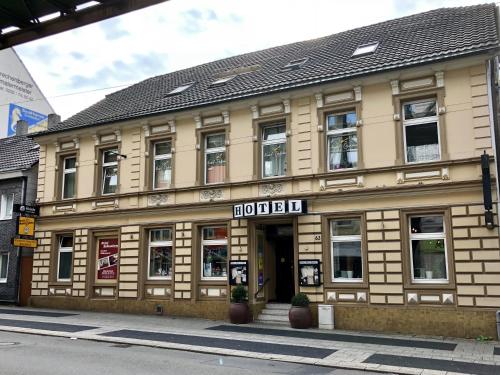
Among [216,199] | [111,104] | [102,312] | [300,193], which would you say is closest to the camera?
[300,193]

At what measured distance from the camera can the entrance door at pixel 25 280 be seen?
839 inches

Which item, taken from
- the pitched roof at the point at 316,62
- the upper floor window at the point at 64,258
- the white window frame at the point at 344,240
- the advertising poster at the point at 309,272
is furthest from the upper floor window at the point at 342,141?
the upper floor window at the point at 64,258

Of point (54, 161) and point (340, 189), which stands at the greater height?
point (54, 161)

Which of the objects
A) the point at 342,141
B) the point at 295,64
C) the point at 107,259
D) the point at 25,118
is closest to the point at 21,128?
the point at 25,118

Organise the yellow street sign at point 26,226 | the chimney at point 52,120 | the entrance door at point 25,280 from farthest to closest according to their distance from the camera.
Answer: the chimney at point 52,120 → the entrance door at point 25,280 → the yellow street sign at point 26,226

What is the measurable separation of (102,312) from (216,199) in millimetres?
6272

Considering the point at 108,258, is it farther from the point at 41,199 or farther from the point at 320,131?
the point at 320,131

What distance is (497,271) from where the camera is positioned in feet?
41.8

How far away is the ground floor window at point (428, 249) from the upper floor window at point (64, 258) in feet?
44.6

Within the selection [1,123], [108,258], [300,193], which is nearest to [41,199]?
[108,258]

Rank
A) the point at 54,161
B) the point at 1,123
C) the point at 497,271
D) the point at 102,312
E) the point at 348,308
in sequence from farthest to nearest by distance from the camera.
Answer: the point at 1,123, the point at 54,161, the point at 102,312, the point at 348,308, the point at 497,271

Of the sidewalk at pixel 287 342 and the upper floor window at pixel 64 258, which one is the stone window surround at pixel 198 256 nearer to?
the sidewalk at pixel 287 342

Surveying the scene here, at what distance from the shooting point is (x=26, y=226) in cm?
2056

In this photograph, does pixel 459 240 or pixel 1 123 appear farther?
pixel 1 123
